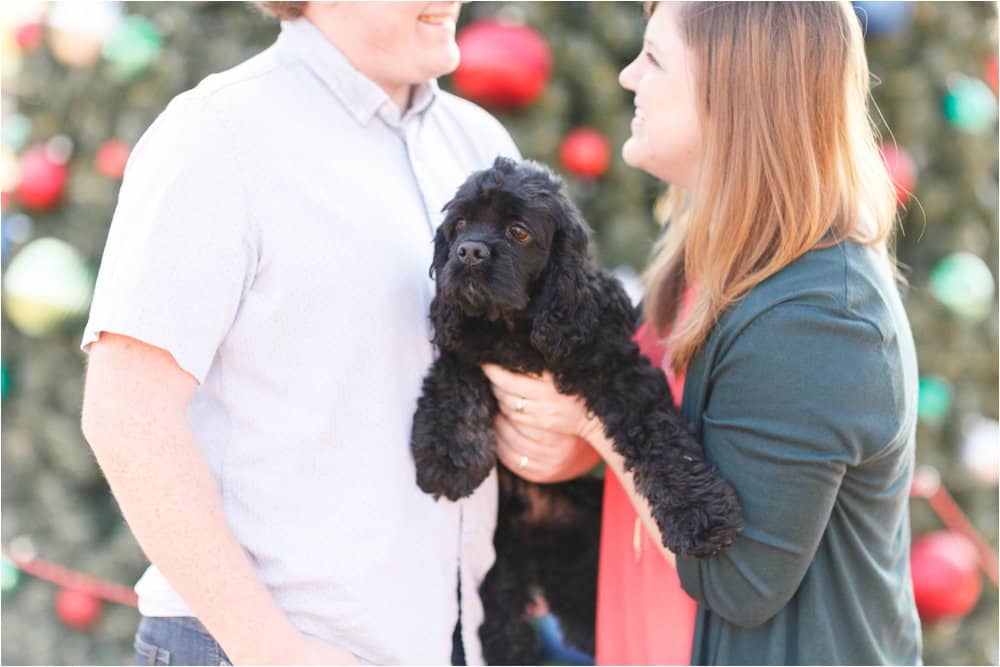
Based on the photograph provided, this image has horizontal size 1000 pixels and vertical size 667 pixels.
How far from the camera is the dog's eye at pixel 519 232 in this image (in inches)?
79.7

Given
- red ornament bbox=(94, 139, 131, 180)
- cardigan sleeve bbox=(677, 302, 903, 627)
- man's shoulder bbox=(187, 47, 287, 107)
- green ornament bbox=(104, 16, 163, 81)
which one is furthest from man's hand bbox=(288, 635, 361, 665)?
green ornament bbox=(104, 16, 163, 81)

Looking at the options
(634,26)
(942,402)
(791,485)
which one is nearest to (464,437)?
(791,485)

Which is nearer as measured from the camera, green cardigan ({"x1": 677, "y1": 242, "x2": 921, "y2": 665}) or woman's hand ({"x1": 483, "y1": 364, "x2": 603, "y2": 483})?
green cardigan ({"x1": 677, "y1": 242, "x2": 921, "y2": 665})

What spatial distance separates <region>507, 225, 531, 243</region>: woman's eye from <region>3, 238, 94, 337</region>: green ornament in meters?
2.11

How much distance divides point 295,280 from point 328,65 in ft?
1.71

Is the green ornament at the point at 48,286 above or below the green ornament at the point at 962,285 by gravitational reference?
below

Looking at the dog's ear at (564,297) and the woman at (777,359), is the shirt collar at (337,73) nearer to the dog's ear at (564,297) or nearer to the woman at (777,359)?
the dog's ear at (564,297)

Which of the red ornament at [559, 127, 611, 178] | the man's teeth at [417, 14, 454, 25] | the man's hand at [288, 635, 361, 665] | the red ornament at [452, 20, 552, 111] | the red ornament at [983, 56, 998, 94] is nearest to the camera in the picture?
the man's hand at [288, 635, 361, 665]

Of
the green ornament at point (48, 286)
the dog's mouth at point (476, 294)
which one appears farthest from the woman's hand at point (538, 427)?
the green ornament at point (48, 286)

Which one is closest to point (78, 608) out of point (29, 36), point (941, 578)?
point (29, 36)

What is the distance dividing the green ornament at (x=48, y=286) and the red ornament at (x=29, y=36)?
80 centimetres

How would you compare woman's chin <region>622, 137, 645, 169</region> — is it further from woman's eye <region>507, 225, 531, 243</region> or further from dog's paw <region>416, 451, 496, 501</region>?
dog's paw <region>416, 451, 496, 501</region>

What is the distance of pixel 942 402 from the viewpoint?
3.85 metres

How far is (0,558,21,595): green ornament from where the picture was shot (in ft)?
12.6
